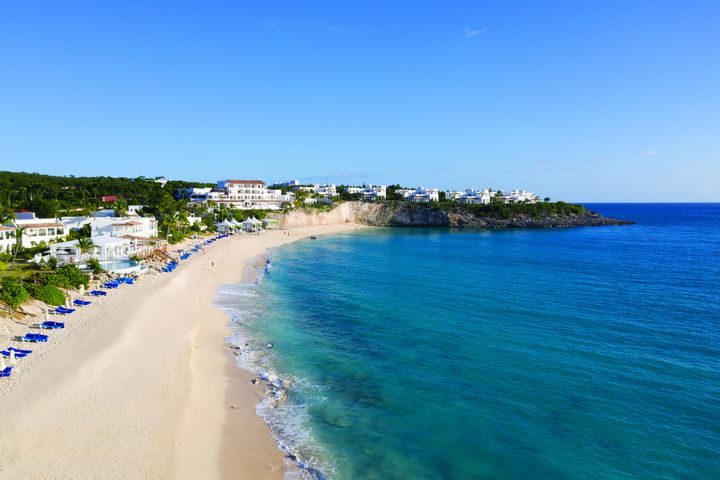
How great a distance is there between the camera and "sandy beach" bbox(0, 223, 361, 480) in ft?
44.7

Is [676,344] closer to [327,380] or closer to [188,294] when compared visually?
[327,380]

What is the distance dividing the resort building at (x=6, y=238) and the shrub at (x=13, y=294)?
652 inches

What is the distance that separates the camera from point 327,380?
68.2ft

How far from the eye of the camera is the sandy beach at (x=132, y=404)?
13.6m

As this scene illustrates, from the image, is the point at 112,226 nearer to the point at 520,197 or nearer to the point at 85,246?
the point at 85,246

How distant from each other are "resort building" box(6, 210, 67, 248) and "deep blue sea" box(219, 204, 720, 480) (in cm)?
2220

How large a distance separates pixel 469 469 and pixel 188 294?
28374mm

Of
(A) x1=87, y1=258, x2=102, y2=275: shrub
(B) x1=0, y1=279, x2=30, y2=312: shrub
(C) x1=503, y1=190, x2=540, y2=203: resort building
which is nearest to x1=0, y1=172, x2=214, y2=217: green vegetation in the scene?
(A) x1=87, y1=258, x2=102, y2=275: shrub

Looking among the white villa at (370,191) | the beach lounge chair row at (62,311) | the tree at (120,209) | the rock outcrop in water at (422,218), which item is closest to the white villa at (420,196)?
the white villa at (370,191)

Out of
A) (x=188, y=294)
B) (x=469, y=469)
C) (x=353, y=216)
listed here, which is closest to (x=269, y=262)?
(x=188, y=294)

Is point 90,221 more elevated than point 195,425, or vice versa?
point 90,221

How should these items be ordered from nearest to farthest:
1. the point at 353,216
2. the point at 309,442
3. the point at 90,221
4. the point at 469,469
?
the point at 469,469, the point at 309,442, the point at 90,221, the point at 353,216

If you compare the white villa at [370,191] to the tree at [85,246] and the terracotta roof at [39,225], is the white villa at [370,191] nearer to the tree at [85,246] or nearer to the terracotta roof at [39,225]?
the terracotta roof at [39,225]

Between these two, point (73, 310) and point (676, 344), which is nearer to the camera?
point (676, 344)
